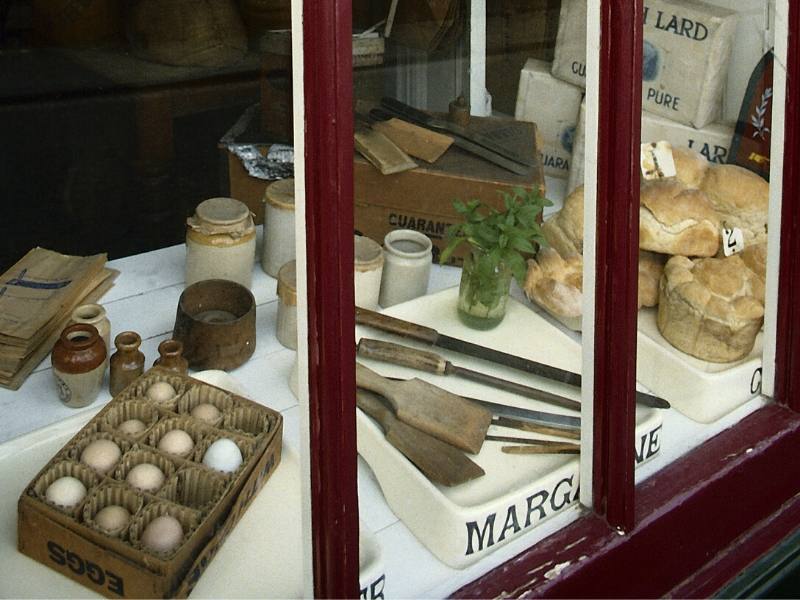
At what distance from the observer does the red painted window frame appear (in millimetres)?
1043

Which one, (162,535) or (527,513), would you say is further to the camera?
(527,513)

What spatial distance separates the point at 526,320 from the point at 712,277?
1.12 feet

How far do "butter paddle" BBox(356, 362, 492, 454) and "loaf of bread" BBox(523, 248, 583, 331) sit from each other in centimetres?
21

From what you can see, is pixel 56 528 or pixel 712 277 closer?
pixel 56 528

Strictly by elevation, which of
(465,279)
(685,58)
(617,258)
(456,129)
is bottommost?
(465,279)

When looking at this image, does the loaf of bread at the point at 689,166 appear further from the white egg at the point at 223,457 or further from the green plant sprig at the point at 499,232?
the white egg at the point at 223,457

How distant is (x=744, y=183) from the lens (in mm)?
1766

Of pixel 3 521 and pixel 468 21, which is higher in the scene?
pixel 468 21

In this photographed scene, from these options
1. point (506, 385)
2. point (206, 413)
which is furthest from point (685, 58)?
point (206, 413)

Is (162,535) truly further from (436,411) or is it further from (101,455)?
(436,411)

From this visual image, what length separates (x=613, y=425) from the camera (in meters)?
1.39

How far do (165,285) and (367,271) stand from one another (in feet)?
1.62

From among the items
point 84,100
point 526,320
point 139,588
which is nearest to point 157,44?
point 84,100

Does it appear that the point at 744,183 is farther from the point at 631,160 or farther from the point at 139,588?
the point at 139,588
